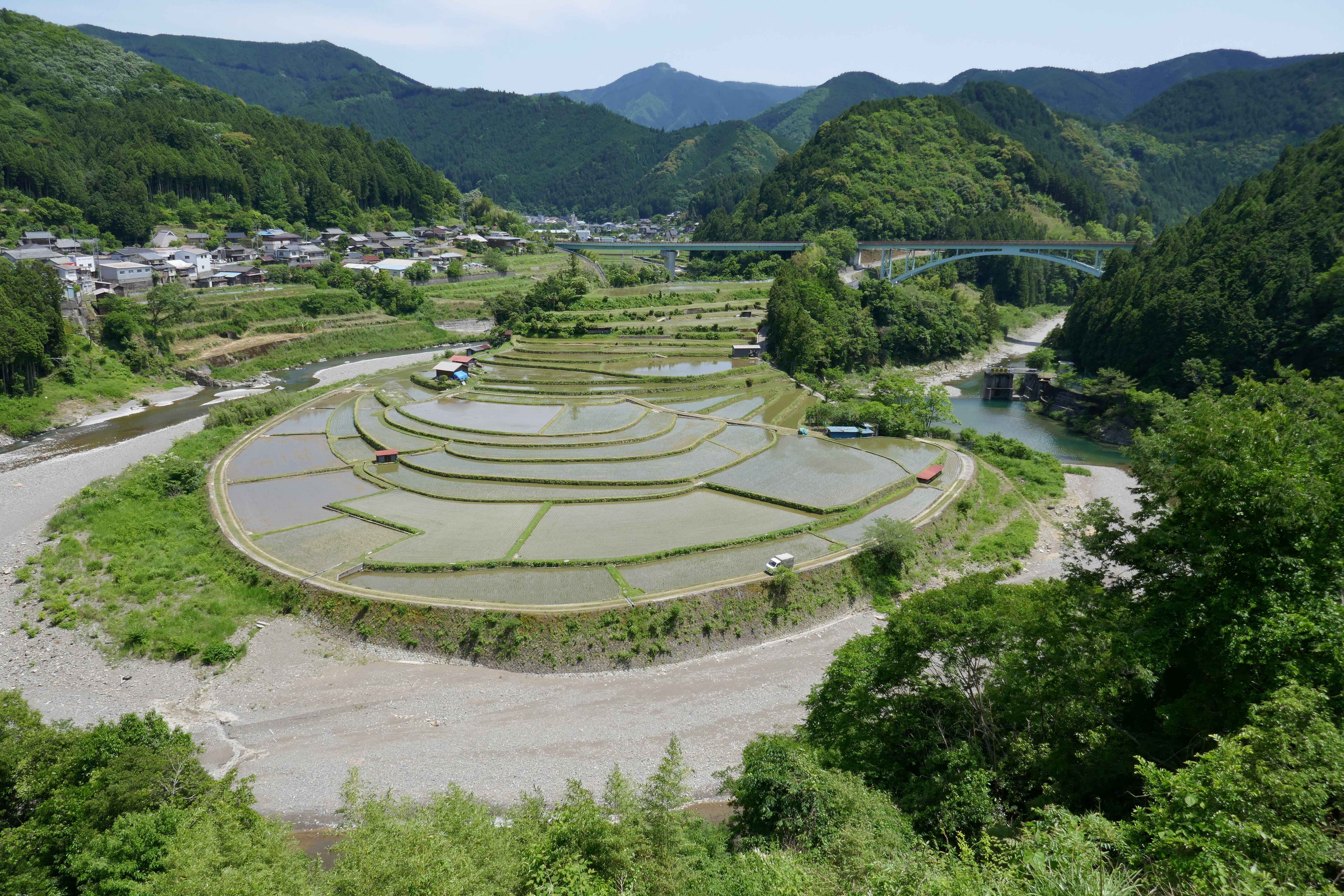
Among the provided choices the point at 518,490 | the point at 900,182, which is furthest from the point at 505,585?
the point at 900,182

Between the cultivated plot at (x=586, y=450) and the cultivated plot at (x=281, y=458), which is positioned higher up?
the cultivated plot at (x=586, y=450)

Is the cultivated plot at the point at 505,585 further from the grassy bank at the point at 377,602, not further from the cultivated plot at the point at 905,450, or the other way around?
the cultivated plot at the point at 905,450

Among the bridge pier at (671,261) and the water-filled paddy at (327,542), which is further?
the bridge pier at (671,261)

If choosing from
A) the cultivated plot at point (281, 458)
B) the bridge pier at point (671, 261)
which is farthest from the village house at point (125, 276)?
the bridge pier at point (671, 261)

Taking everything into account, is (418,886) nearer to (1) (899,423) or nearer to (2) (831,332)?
(1) (899,423)

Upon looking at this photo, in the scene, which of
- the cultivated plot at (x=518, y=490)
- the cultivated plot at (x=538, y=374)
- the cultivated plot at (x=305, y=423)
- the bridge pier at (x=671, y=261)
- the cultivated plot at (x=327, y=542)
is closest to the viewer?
the cultivated plot at (x=327, y=542)

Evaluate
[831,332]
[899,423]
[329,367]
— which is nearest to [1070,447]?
[899,423]
